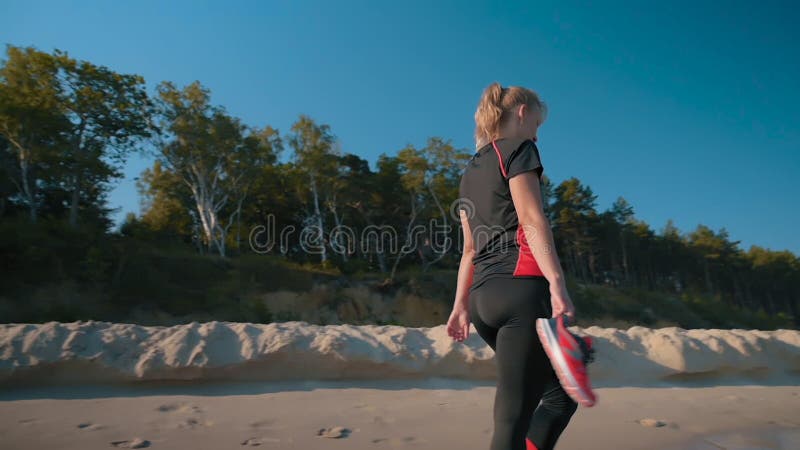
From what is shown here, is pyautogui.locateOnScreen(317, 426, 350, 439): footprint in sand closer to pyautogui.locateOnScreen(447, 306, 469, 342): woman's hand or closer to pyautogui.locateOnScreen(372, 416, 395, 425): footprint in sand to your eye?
pyautogui.locateOnScreen(372, 416, 395, 425): footprint in sand

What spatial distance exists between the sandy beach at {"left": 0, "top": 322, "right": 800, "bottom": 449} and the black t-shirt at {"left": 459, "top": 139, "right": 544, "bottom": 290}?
1.33m

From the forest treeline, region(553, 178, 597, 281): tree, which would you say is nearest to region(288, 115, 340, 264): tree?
the forest treeline

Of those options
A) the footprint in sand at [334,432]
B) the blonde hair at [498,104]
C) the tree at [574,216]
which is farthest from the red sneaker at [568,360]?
the tree at [574,216]

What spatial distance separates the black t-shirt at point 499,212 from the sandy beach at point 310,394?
1.33 meters

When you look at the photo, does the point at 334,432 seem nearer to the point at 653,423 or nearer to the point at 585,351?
the point at 585,351

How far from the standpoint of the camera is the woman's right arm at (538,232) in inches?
49.1

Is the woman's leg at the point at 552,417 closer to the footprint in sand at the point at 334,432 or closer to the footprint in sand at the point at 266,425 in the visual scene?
the footprint in sand at the point at 334,432

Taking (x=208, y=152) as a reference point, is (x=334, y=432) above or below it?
below

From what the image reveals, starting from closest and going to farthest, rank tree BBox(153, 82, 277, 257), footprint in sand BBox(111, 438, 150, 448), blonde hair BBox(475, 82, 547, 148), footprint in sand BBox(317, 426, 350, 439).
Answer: blonde hair BBox(475, 82, 547, 148), footprint in sand BBox(111, 438, 150, 448), footprint in sand BBox(317, 426, 350, 439), tree BBox(153, 82, 277, 257)

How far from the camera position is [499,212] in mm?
1443

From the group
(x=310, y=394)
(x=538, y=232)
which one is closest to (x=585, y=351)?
(x=538, y=232)

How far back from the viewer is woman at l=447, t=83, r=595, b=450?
122cm

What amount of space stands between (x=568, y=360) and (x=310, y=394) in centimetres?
223

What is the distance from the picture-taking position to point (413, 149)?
25844 millimetres
